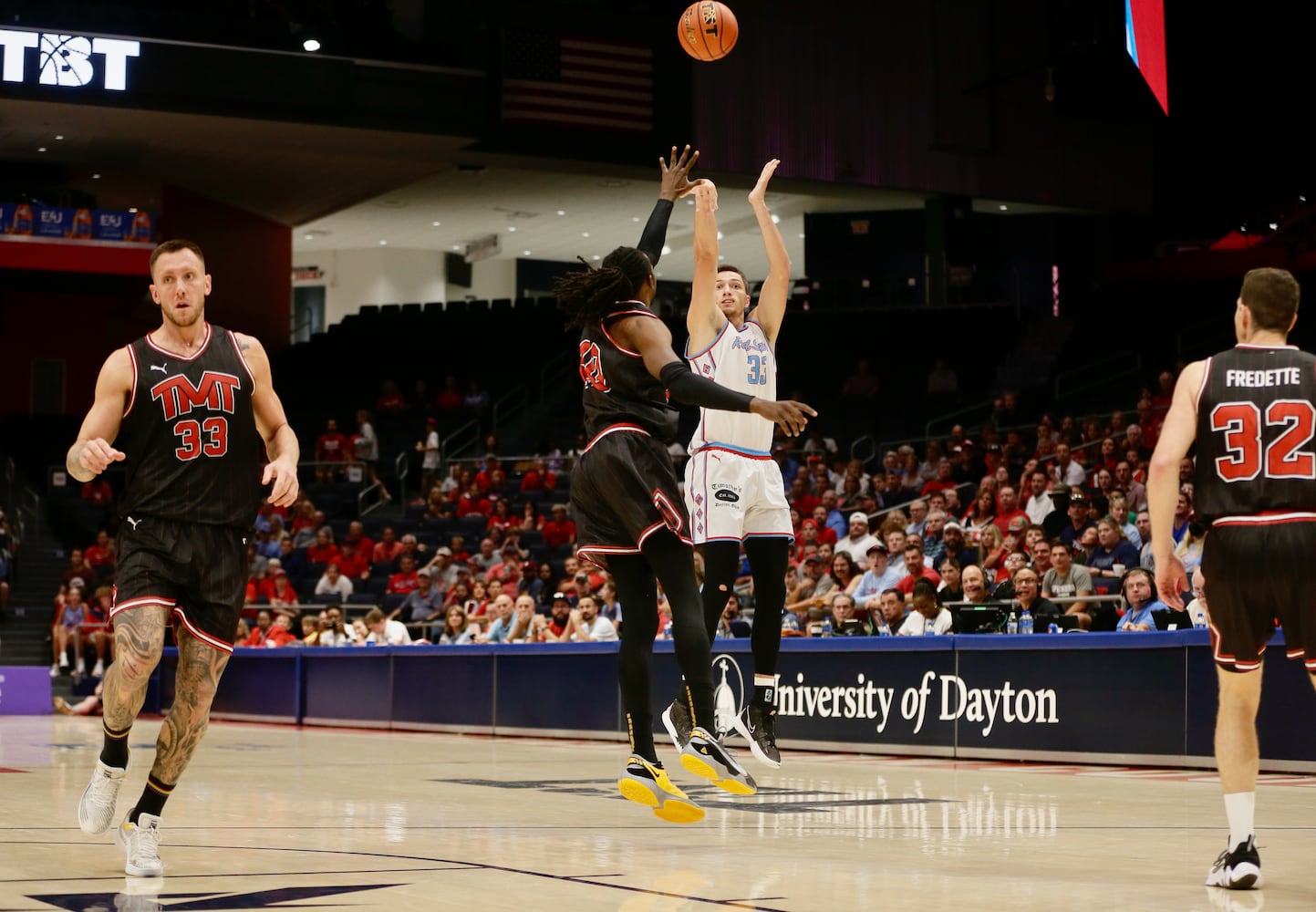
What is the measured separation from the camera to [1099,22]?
1191 inches

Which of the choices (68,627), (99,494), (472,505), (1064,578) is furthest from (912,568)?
(99,494)

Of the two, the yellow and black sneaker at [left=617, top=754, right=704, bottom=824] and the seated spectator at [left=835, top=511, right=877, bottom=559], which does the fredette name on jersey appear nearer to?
the yellow and black sneaker at [left=617, top=754, right=704, bottom=824]

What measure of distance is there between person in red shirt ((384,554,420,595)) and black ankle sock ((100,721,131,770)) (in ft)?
53.3

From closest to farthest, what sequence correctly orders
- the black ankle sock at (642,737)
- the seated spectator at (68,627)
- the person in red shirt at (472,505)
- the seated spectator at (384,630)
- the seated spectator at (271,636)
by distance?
the black ankle sock at (642,737), the seated spectator at (384,630), the seated spectator at (271,636), the seated spectator at (68,627), the person in red shirt at (472,505)

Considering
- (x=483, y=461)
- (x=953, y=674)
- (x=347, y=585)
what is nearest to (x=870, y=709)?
(x=953, y=674)

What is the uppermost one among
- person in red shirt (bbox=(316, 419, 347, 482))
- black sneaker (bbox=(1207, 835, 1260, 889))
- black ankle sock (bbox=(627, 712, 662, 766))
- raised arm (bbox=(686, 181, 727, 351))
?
person in red shirt (bbox=(316, 419, 347, 482))

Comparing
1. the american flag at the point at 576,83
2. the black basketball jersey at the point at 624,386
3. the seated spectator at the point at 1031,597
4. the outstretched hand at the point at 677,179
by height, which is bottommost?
the seated spectator at the point at 1031,597

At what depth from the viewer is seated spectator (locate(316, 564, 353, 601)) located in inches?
876

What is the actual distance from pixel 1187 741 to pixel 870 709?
8.32ft

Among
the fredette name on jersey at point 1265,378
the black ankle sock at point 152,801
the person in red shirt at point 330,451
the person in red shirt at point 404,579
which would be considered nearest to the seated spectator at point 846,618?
the fredette name on jersey at point 1265,378

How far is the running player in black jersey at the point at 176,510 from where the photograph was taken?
17.6 feet

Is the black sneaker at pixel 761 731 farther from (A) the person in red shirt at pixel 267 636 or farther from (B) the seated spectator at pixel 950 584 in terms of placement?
(A) the person in red shirt at pixel 267 636

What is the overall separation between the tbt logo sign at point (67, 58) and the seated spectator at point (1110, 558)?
1815 cm

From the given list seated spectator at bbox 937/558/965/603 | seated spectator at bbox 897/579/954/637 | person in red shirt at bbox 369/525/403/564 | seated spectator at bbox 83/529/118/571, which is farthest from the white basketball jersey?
seated spectator at bbox 83/529/118/571
